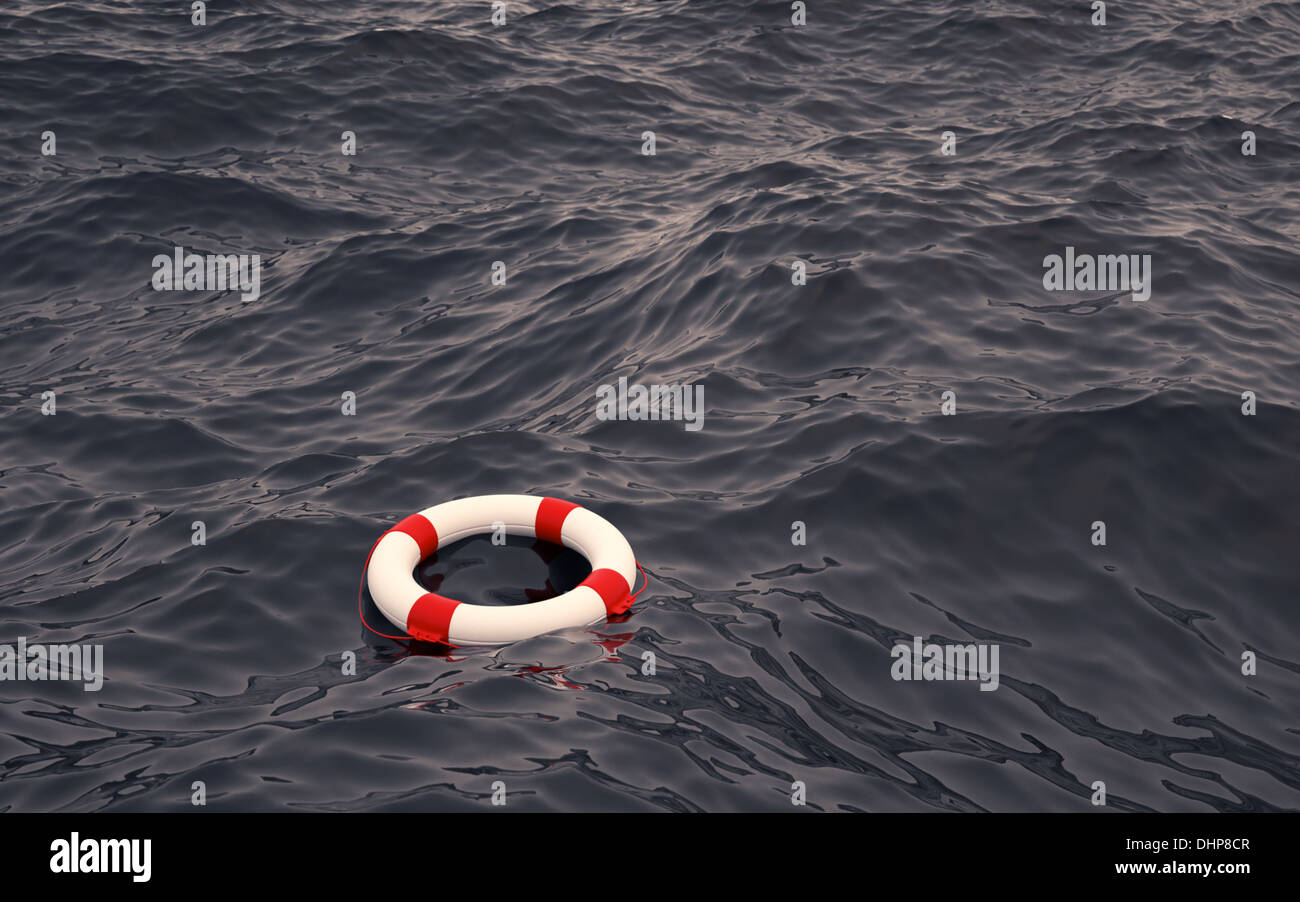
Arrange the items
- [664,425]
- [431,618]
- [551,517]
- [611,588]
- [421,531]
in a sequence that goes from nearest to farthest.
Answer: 1. [431,618]
2. [611,588]
3. [421,531]
4. [551,517]
5. [664,425]

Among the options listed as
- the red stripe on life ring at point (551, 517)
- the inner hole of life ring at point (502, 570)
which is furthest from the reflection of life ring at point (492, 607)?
the inner hole of life ring at point (502, 570)

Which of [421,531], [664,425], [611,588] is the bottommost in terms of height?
[611,588]

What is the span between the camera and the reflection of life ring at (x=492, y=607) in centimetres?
531

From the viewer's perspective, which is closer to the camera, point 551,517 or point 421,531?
point 421,531

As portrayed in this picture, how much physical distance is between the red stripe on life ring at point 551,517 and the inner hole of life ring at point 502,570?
0.42ft

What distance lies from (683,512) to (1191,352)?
360 centimetres

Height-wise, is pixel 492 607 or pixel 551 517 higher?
pixel 551 517

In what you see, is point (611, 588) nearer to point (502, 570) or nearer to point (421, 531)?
point (502, 570)

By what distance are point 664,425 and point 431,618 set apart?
7.94ft

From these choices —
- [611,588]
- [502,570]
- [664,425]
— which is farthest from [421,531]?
[664,425]

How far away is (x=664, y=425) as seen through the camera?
727 cm
